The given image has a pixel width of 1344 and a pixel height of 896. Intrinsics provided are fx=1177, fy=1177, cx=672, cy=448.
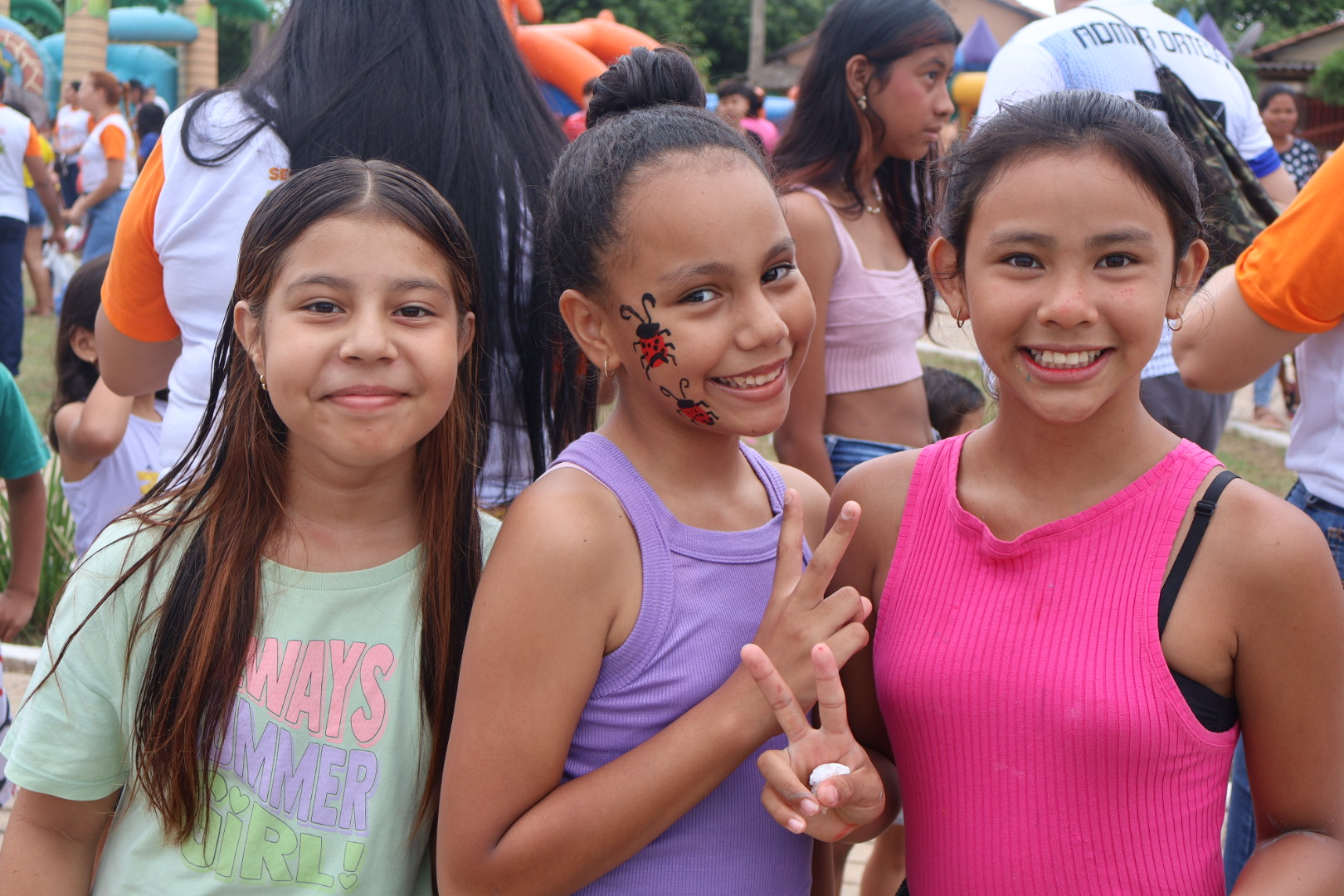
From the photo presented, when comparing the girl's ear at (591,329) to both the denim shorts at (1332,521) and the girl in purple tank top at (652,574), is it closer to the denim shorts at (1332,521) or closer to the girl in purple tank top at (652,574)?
the girl in purple tank top at (652,574)

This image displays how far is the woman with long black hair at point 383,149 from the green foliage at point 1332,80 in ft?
97.1

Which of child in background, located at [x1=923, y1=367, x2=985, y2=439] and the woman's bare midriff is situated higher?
the woman's bare midriff

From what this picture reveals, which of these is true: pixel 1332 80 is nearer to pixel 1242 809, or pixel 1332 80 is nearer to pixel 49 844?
pixel 1242 809

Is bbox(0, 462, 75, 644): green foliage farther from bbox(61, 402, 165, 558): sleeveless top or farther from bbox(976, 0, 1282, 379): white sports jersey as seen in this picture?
bbox(976, 0, 1282, 379): white sports jersey

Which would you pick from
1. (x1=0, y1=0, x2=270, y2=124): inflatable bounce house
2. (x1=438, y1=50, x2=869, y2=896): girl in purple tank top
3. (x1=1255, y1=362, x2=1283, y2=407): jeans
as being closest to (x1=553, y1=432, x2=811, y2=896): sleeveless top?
(x1=438, y1=50, x2=869, y2=896): girl in purple tank top

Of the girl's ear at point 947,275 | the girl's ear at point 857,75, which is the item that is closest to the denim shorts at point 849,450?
the girl's ear at point 857,75

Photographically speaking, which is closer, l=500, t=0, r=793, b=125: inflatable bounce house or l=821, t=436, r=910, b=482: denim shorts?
l=821, t=436, r=910, b=482: denim shorts

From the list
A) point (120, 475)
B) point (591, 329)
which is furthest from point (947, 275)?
point (120, 475)

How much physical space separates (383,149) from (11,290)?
5635mm

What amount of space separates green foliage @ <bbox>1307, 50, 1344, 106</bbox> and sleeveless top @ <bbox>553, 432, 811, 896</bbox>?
30.1 m

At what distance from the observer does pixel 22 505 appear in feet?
10.3

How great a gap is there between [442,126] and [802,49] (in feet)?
133

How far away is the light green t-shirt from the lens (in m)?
1.65

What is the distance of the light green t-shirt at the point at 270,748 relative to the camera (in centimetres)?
165
